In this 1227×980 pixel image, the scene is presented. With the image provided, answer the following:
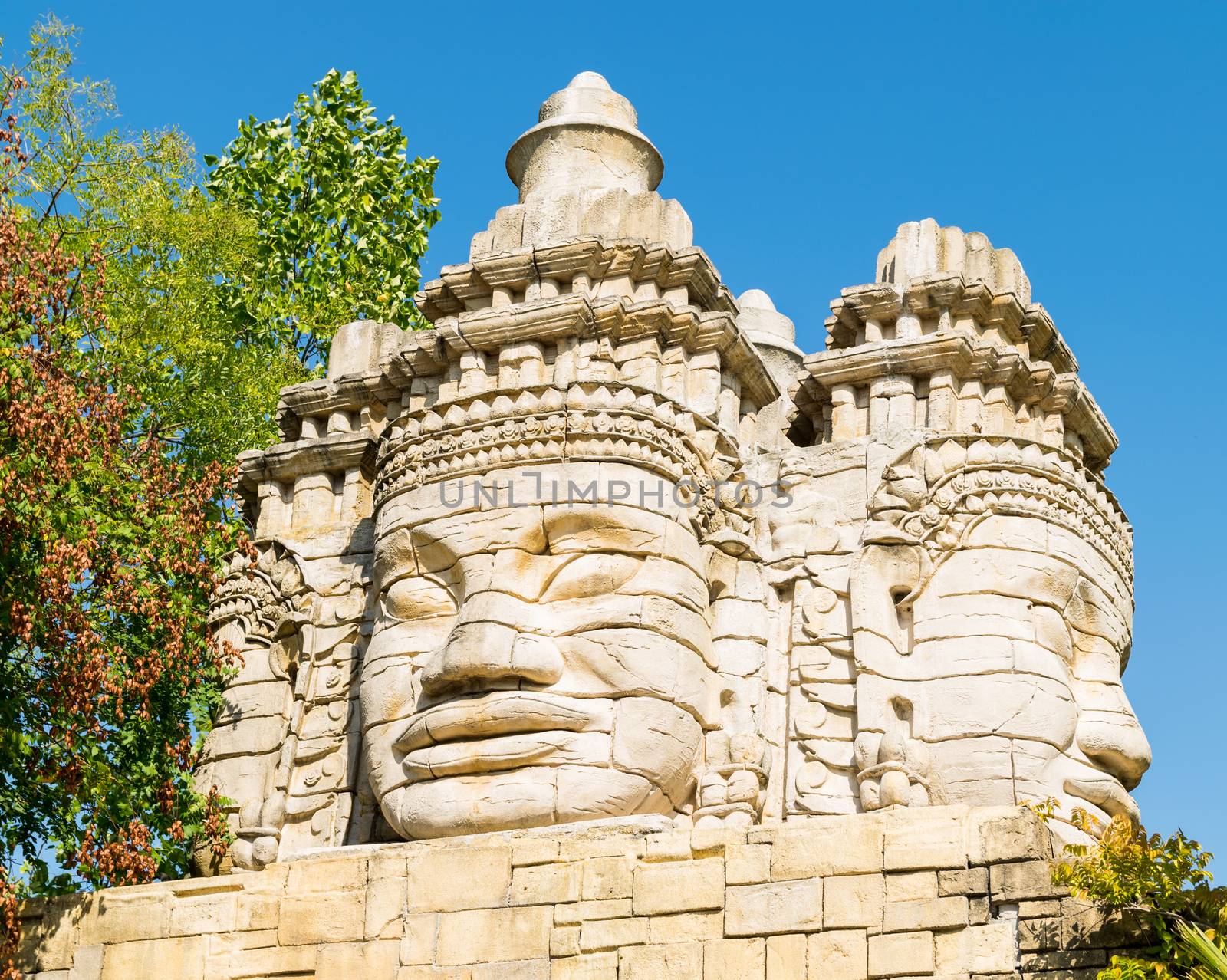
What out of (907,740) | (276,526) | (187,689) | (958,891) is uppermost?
(276,526)

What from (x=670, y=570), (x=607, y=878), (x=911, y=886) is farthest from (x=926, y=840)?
(x=670, y=570)

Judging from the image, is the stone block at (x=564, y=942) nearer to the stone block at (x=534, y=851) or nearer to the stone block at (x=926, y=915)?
the stone block at (x=534, y=851)

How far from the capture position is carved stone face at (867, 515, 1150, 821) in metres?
12.9

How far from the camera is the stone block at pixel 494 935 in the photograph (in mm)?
11883

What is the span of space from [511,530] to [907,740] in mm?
2862

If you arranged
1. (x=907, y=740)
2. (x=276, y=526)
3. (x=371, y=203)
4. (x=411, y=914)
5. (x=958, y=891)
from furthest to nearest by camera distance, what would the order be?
(x=371, y=203) → (x=276, y=526) → (x=907, y=740) → (x=411, y=914) → (x=958, y=891)

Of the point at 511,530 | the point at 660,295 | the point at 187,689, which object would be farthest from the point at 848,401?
the point at 187,689

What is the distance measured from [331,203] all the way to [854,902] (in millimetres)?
13441

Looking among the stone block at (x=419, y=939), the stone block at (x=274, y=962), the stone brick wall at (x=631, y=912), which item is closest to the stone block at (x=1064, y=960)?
the stone brick wall at (x=631, y=912)

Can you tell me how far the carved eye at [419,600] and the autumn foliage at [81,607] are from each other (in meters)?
1.59

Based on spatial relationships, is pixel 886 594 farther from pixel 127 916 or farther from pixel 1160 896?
pixel 127 916

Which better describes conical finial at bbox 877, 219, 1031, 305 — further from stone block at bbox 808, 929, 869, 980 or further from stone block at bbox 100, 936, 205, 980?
stone block at bbox 100, 936, 205, 980

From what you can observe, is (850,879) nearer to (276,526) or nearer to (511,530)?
(511,530)

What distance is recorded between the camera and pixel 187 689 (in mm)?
15805
